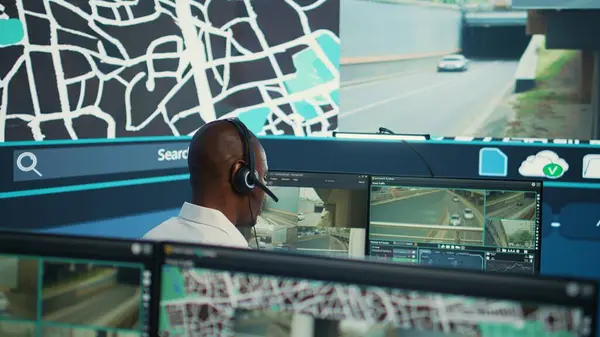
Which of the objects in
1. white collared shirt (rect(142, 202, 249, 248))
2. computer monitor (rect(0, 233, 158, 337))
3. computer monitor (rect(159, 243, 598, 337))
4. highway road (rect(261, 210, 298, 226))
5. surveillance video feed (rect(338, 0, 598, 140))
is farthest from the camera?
surveillance video feed (rect(338, 0, 598, 140))

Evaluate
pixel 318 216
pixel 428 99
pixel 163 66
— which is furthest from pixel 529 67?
pixel 318 216

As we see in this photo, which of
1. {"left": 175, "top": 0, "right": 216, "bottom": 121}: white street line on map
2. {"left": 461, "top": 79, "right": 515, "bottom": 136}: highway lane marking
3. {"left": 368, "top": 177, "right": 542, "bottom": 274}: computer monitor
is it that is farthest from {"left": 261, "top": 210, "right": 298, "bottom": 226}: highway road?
{"left": 461, "top": 79, "right": 515, "bottom": 136}: highway lane marking

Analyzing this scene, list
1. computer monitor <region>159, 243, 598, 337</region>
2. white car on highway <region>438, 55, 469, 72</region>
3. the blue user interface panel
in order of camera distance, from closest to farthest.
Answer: computer monitor <region>159, 243, 598, 337</region>, the blue user interface panel, white car on highway <region>438, 55, 469, 72</region>

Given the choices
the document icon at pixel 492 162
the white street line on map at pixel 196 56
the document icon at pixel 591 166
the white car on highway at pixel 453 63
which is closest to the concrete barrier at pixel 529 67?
the white car on highway at pixel 453 63

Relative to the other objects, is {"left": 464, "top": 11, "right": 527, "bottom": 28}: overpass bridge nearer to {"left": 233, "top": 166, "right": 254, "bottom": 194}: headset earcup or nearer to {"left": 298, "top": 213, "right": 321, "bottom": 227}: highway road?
{"left": 298, "top": 213, "right": 321, "bottom": 227}: highway road

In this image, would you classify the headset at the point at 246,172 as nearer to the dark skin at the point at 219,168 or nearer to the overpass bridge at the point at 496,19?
the dark skin at the point at 219,168

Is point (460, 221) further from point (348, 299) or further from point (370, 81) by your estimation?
point (370, 81)
